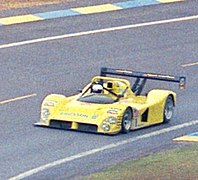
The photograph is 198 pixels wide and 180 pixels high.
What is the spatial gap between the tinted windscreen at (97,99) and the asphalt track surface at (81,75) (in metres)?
0.76

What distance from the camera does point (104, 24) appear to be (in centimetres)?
3456

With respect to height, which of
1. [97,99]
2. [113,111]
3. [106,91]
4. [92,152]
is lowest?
[92,152]

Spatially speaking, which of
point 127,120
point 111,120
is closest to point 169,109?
point 127,120

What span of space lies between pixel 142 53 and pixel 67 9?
548 centimetres

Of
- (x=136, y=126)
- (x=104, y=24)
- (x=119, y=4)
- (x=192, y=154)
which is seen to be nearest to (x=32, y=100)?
(x=136, y=126)

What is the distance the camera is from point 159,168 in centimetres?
1964

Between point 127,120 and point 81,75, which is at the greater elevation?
point 81,75

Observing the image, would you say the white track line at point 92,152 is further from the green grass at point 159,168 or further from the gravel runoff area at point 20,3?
the gravel runoff area at point 20,3

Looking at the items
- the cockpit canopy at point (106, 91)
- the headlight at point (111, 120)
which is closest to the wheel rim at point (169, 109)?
the cockpit canopy at point (106, 91)

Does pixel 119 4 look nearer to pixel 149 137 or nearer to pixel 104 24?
pixel 104 24

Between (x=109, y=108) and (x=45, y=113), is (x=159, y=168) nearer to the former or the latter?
(x=109, y=108)

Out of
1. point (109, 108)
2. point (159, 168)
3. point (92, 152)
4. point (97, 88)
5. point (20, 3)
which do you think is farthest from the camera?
point (20, 3)

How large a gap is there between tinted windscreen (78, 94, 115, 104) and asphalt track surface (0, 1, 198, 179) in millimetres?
757

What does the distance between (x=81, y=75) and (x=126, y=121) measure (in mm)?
6008
